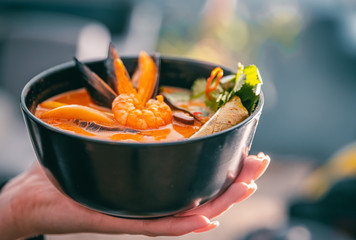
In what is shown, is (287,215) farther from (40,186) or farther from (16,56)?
(16,56)

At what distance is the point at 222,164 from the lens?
1.09m

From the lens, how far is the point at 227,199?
1.27m

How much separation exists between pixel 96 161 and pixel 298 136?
3625 mm

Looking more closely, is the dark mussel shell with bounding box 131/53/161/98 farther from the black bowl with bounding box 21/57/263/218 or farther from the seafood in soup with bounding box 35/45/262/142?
the black bowl with bounding box 21/57/263/218

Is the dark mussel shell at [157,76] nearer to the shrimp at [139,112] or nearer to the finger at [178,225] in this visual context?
the shrimp at [139,112]

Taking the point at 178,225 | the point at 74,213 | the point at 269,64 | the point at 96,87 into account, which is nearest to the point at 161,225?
the point at 178,225

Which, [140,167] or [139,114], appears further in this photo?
[139,114]

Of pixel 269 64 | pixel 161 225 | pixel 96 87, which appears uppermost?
pixel 96 87

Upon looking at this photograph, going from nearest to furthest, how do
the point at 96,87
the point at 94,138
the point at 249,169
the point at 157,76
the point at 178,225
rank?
the point at 94,138 → the point at 178,225 → the point at 249,169 → the point at 96,87 → the point at 157,76

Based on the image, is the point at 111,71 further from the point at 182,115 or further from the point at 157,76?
the point at 182,115

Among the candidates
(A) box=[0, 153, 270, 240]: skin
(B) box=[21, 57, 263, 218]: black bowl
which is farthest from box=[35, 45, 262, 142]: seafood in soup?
(A) box=[0, 153, 270, 240]: skin

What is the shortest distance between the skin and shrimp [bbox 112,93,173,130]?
33cm

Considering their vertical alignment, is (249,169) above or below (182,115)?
below

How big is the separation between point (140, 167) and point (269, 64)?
12.4 feet
